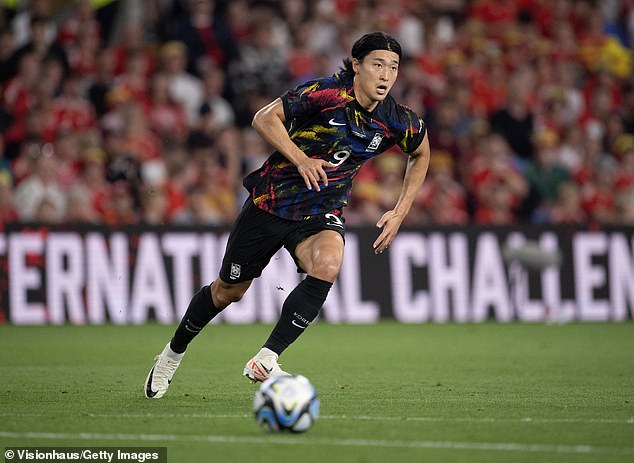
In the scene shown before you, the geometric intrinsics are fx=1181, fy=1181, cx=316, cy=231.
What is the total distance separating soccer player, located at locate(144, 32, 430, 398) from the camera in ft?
25.6

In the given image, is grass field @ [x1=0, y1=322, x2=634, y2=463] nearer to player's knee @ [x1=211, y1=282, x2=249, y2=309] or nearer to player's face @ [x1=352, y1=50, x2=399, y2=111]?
player's knee @ [x1=211, y1=282, x2=249, y2=309]

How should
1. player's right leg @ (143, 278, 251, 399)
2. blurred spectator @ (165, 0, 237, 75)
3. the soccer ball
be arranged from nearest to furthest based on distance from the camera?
the soccer ball
player's right leg @ (143, 278, 251, 399)
blurred spectator @ (165, 0, 237, 75)

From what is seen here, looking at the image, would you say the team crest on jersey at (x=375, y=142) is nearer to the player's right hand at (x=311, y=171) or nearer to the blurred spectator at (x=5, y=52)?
the player's right hand at (x=311, y=171)

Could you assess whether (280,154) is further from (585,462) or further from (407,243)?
(407,243)

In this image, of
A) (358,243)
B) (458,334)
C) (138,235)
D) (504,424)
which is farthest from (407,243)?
(504,424)

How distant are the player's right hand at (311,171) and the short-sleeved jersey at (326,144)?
0.41 m

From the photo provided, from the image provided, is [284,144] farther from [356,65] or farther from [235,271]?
[235,271]

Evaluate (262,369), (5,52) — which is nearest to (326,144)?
(262,369)

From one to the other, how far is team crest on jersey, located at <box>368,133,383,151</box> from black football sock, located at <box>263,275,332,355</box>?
3.60ft

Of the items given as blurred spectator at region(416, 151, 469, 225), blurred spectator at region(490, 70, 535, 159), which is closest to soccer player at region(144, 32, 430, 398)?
blurred spectator at region(416, 151, 469, 225)

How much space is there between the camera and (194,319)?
830 cm

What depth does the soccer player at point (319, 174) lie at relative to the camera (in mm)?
7797

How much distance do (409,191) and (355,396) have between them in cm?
151

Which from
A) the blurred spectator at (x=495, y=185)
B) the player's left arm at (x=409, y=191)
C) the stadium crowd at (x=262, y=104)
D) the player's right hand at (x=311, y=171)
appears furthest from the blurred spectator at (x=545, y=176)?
the player's right hand at (x=311, y=171)
